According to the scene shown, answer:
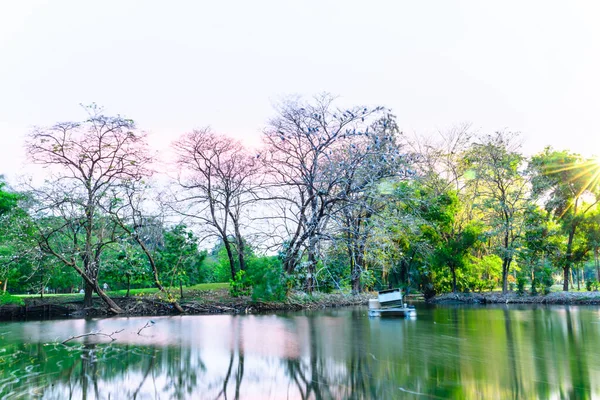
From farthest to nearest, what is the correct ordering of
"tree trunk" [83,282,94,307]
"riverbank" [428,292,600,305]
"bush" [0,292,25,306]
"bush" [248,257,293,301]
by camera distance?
"riverbank" [428,292,600,305] < "tree trunk" [83,282,94,307] < "bush" [0,292,25,306] < "bush" [248,257,293,301]

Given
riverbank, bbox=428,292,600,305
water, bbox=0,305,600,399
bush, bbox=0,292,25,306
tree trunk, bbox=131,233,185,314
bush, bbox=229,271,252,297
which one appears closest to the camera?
water, bbox=0,305,600,399

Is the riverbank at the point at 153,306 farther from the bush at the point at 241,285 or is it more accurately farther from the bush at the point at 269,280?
the bush at the point at 269,280

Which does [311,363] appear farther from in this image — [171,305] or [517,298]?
[517,298]

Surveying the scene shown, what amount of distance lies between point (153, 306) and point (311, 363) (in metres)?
15.6

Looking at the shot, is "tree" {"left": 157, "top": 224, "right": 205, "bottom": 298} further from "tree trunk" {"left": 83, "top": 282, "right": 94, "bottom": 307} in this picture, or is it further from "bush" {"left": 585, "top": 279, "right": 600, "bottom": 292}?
"bush" {"left": 585, "top": 279, "right": 600, "bottom": 292}

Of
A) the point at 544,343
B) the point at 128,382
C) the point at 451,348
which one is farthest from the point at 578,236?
the point at 128,382

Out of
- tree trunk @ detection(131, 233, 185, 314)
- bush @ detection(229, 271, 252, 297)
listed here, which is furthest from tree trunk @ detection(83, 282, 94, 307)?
bush @ detection(229, 271, 252, 297)

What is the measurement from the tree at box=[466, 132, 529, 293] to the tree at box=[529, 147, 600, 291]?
101 centimetres

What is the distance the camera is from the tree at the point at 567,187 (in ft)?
87.6

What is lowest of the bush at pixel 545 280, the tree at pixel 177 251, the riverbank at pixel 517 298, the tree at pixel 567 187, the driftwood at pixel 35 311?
the riverbank at pixel 517 298

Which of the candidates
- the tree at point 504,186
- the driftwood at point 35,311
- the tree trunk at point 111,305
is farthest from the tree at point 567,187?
the driftwood at point 35,311

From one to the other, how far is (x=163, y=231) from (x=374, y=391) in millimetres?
18378

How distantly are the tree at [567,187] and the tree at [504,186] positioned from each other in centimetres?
101

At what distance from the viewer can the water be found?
6.68m
